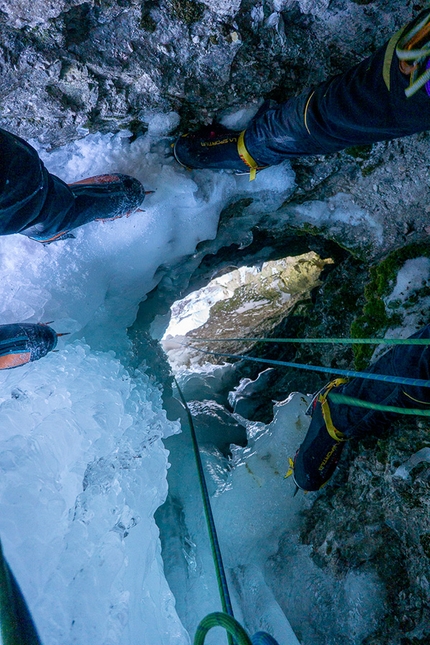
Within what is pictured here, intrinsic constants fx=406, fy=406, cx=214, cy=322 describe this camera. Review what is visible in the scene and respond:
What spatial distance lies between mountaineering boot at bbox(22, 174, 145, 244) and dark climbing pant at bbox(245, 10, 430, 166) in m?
0.74

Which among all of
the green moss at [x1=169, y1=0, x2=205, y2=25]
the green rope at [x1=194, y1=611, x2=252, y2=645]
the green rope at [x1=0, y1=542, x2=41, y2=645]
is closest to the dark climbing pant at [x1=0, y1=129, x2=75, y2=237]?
the green moss at [x1=169, y1=0, x2=205, y2=25]

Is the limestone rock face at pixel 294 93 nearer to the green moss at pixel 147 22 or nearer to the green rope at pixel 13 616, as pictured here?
the green moss at pixel 147 22

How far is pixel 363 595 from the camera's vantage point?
2.24 meters

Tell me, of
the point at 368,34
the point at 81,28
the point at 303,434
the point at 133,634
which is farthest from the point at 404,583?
the point at 81,28

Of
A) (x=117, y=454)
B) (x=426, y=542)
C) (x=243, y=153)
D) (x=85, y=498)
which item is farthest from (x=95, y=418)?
(x=426, y=542)

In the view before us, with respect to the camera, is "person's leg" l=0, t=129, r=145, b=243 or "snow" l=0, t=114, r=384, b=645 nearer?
"person's leg" l=0, t=129, r=145, b=243

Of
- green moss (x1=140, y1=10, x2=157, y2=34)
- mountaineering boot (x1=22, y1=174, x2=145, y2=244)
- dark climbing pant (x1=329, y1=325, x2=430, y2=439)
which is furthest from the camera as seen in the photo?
mountaineering boot (x1=22, y1=174, x2=145, y2=244)

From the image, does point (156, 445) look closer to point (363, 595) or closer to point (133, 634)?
point (133, 634)

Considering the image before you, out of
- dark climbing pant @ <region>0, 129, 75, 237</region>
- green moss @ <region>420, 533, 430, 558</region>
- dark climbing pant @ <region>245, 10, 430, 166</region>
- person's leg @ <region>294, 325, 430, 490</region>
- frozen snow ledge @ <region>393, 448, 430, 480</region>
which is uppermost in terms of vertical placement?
dark climbing pant @ <region>0, 129, 75, 237</region>

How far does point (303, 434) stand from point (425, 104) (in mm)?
2382

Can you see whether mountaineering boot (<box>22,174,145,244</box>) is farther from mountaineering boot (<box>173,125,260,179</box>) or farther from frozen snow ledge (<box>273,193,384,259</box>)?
frozen snow ledge (<box>273,193,384,259</box>)

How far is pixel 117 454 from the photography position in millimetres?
2564

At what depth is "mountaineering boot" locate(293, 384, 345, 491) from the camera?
8.36 feet

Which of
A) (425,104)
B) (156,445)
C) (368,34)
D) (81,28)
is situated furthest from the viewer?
(156,445)
